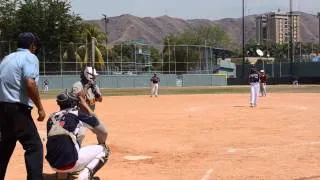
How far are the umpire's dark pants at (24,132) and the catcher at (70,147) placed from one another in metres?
0.18

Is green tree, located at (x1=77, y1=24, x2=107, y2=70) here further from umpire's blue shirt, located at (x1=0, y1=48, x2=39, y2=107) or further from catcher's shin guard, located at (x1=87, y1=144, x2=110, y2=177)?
umpire's blue shirt, located at (x1=0, y1=48, x2=39, y2=107)

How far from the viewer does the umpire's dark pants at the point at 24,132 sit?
23.3 ft

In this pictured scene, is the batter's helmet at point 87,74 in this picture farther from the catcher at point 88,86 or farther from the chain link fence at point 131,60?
the chain link fence at point 131,60

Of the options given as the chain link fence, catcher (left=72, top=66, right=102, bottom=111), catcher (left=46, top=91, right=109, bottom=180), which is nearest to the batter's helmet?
catcher (left=72, top=66, right=102, bottom=111)

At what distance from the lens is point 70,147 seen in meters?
7.19

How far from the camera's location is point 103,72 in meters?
82.0

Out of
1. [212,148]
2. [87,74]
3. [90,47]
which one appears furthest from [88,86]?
[90,47]

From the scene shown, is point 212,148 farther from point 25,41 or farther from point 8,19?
point 8,19

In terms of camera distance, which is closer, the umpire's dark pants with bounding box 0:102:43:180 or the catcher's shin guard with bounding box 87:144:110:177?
the umpire's dark pants with bounding box 0:102:43:180

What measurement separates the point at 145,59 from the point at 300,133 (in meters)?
76.6

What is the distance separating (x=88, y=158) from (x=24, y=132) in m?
0.92

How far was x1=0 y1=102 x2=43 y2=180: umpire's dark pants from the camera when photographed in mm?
7094

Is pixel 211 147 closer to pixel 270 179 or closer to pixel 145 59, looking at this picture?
pixel 270 179

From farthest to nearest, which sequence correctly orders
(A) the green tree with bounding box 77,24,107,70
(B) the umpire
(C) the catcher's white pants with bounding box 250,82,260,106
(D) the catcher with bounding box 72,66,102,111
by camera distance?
(A) the green tree with bounding box 77,24,107,70
(C) the catcher's white pants with bounding box 250,82,260,106
(D) the catcher with bounding box 72,66,102,111
(B) the umpire
